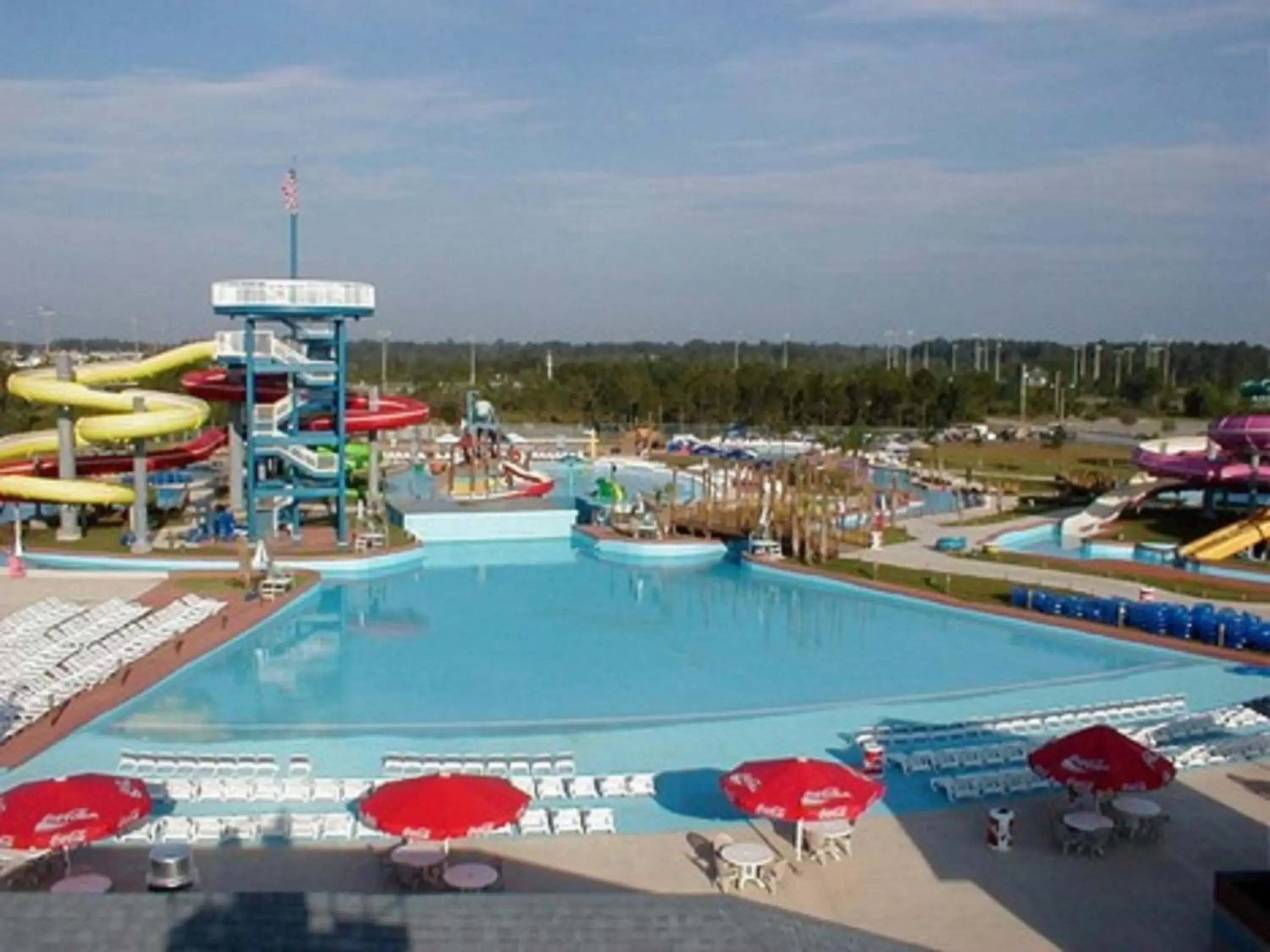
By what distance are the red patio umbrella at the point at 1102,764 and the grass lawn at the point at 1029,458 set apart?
32930 mm

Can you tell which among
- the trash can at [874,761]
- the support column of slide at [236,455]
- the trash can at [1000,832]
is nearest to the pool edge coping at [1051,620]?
the trash can at [874,761]

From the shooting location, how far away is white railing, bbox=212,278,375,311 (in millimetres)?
27906

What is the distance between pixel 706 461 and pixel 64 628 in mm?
24533

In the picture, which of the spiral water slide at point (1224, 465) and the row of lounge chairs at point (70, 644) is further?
the spiral water slide at point (1224, 465)

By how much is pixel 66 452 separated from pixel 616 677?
16156mm

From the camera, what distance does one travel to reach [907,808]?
46.1 ft

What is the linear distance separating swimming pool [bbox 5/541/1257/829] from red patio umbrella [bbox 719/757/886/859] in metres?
1.52

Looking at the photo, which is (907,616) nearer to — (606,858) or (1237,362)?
(606,858)

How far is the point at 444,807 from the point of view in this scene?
11500 mm

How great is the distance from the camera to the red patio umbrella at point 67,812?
1110 cm

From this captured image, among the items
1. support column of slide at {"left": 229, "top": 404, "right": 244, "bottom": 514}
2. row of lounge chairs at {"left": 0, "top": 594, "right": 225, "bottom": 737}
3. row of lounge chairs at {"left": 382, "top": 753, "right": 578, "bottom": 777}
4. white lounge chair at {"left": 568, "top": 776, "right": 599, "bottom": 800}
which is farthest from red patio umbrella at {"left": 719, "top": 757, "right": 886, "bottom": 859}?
support column of slide at {"left": 229, "top": 404, "right": 244, "bottom": 514}

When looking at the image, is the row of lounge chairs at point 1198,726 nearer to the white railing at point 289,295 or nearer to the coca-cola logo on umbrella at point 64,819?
the coca-cola logo on umbrella at point 64,819

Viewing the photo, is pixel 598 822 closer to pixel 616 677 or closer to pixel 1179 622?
pixel 616 677

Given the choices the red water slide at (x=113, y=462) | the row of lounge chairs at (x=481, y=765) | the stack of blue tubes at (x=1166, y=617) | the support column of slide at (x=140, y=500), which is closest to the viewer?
the row of lounge chairs at (x=481, y=765)
